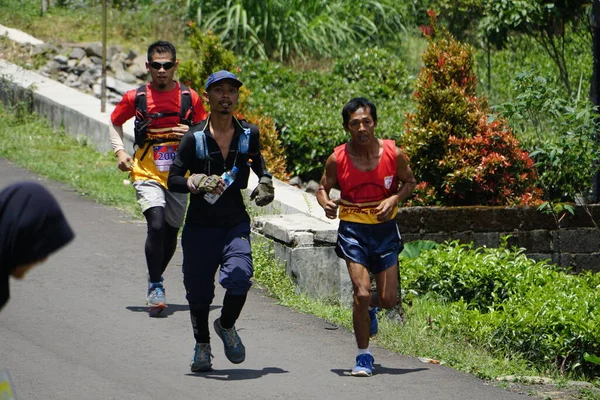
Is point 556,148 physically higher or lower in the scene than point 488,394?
higher

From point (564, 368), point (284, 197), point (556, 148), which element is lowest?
point (564, 368)

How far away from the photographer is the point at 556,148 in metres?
9.27

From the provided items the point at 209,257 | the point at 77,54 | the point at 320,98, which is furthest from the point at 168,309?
the point at 77,54

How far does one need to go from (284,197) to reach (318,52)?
8.66 meters

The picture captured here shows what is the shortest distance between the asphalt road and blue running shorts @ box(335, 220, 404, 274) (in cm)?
69

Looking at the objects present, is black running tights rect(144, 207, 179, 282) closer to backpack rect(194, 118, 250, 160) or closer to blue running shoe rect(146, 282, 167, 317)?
blue running shoe rect(146, 282, 167, 317)

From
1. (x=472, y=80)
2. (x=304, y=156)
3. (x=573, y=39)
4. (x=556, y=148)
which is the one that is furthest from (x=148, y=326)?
(x=573, y=39)

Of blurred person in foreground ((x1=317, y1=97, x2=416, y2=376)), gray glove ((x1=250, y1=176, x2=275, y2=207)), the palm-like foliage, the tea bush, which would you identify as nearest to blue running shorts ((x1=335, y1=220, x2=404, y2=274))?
blurred person in foreground ((x1=317, y1=97, x2=416, y2=376))

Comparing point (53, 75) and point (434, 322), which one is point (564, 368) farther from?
point (53, 75)

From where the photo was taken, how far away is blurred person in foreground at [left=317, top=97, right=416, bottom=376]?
733 centimetres

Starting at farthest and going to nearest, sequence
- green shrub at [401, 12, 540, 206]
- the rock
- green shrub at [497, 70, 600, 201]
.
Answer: the rock
green shrub at [401, 12, 540, 206]
green shrub at [497, 70, 600, 201]

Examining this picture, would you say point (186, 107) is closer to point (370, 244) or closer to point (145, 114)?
point (145, 114)

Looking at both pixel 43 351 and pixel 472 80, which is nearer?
pixel 43 351

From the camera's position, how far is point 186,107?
28.2 feet
